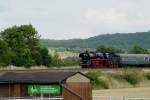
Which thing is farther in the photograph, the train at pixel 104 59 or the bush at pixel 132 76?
the train at pixel 104 59

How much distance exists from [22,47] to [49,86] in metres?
72.8

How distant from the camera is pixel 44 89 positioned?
44.6m

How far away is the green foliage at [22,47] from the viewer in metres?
110

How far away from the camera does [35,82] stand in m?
44.8

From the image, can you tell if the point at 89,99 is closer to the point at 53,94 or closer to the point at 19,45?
the point at 53,94

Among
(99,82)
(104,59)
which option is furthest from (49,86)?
(104,59)

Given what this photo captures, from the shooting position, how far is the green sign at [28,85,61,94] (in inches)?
1726

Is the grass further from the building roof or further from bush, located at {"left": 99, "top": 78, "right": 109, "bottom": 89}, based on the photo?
the building roof

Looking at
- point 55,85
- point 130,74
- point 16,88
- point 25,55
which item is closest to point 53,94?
point 55,85

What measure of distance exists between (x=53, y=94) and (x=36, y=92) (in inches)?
61.4

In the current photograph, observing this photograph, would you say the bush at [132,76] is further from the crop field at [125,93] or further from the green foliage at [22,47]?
the green foliage at [22,47]

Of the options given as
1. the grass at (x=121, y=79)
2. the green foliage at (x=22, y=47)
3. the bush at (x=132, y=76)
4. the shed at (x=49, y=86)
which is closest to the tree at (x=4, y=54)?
the green foliage at (x=22, y=47)

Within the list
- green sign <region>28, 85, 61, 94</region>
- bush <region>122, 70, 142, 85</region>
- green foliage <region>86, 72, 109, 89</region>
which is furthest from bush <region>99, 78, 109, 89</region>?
green sign <region>28, 85, 61, 94</region>

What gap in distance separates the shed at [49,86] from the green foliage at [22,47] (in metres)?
58.5
